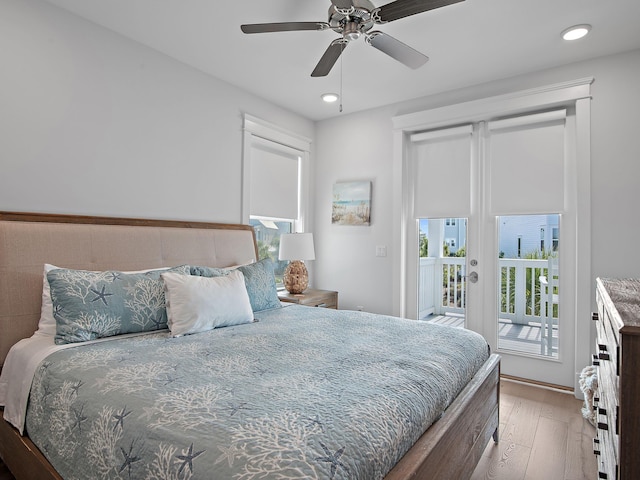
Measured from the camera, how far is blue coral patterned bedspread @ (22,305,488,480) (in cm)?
93

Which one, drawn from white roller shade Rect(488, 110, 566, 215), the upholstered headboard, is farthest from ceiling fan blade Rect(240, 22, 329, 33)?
white roller shade Rect(488, 110, 566, 215)

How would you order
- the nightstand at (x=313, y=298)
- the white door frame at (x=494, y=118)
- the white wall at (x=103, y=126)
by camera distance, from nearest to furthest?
the white wall at (x=103, y=126), the white door frame at (x=494, y=118), the nightstand at (x=313, y=298)

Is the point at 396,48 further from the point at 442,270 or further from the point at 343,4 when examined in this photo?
the point at 442,270

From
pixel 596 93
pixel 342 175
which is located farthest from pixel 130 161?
pixel 596 93

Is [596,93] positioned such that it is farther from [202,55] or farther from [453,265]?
[202,55]

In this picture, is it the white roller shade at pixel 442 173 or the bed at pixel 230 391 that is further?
the white roller shade at pixel 442 173

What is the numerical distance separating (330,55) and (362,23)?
27 centimetres

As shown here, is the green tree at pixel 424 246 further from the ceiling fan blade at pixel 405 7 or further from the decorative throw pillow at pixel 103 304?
the decorative throw pillow at pixel 103 304

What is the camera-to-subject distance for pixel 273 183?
391 cm

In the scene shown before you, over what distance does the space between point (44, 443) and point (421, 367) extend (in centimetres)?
151

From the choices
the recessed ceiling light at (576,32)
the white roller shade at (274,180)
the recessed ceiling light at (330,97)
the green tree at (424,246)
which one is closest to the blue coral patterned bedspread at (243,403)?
the green tree at (424,246)

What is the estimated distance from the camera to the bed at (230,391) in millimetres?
960

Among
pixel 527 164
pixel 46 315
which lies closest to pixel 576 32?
pixel 527 164

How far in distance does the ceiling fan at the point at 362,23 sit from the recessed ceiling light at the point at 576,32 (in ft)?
Result: 3.72
